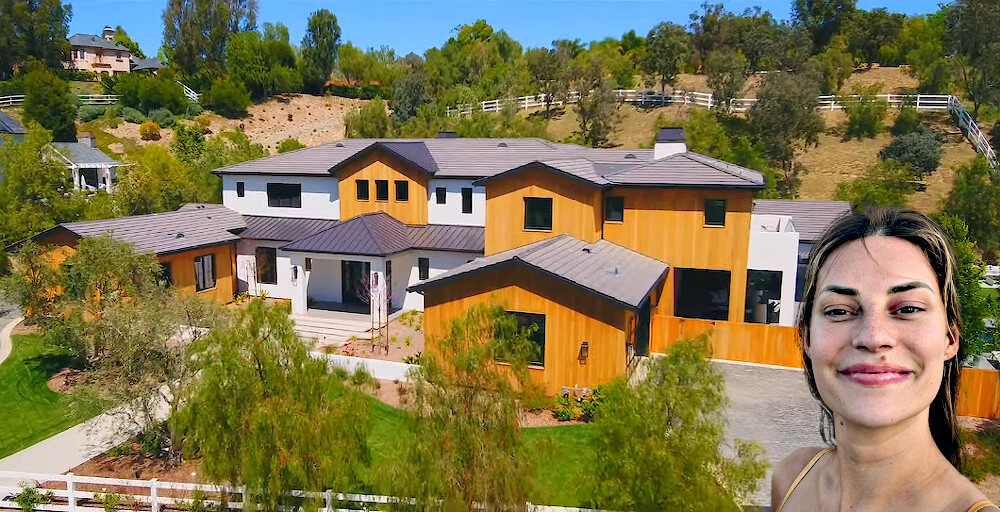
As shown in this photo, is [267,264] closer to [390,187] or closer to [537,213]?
[390,187]

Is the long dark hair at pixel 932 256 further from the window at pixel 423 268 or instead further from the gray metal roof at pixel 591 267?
the window at pixel 423 268

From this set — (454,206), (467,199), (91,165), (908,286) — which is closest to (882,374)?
(908,286)

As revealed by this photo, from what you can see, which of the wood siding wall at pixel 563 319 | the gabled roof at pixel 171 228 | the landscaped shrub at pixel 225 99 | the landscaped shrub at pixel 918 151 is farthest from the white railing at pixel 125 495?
the landscaped shrub at pixel 225 99

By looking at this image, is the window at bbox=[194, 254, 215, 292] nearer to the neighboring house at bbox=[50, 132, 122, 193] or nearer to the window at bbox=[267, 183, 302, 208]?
the window at bbox=[267, 183, 302, 208]

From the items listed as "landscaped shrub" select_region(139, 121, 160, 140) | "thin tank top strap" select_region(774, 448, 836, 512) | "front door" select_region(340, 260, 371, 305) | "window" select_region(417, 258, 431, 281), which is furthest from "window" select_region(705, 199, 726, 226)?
"landscaped shrub" select_region(139, 121, 160, 140)

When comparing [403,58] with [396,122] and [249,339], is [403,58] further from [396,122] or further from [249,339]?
[249,339]
